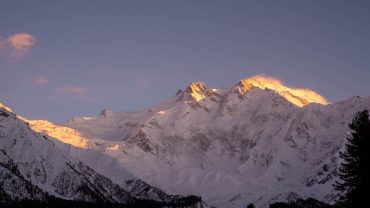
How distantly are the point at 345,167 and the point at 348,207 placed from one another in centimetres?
582

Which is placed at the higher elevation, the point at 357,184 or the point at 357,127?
the point at 357,127

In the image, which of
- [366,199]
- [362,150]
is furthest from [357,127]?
[366,199]

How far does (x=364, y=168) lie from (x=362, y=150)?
96.7 inches

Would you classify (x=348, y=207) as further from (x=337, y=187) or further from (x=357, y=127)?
(x=357, y=127)

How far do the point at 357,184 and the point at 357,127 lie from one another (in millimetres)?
7374

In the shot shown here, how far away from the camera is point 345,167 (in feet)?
328

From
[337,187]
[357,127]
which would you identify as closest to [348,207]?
[337,187]

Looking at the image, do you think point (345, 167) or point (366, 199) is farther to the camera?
point (345, 167)

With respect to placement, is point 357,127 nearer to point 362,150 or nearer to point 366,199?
point 362,150

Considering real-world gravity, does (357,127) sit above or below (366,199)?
above

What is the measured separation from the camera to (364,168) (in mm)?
95188

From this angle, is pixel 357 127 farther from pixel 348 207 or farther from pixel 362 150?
pixel 348 207

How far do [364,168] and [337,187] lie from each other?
4585 millimetres

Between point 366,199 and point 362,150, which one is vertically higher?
point 362,150
